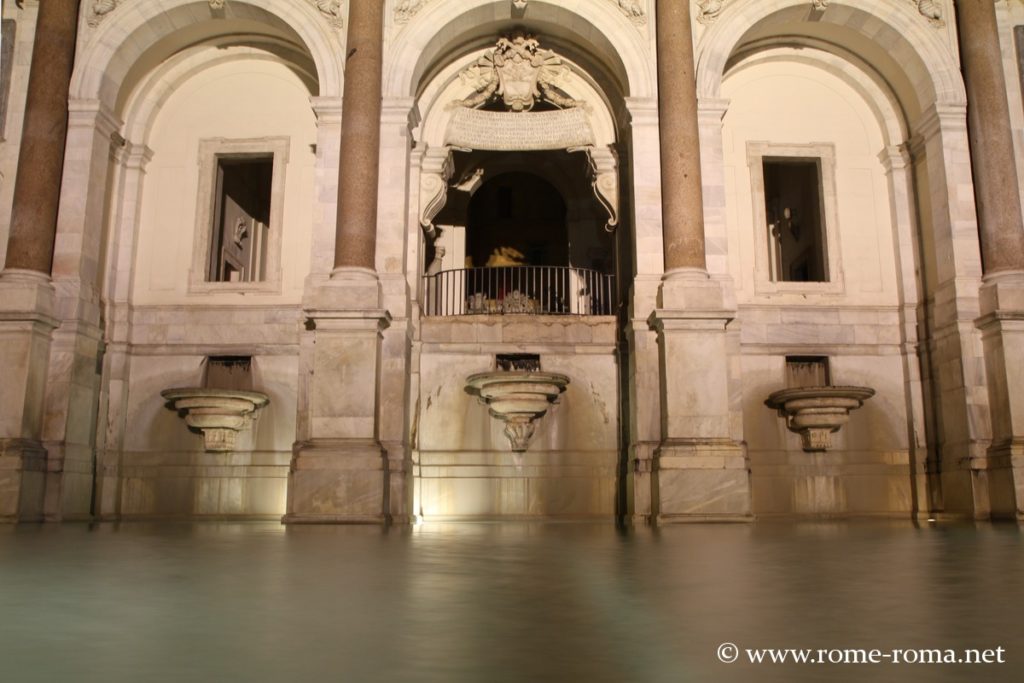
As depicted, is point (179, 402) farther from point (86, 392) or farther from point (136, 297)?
point (136, 297)

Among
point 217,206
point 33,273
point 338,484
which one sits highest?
point 217,206

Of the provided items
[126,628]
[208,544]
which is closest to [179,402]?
[208,544]

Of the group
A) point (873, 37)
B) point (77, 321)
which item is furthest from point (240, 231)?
point (873, 37)

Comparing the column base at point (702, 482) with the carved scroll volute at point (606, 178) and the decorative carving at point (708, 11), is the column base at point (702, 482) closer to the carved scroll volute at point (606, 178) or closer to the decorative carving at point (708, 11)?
the carved scroll volute at point (606, 178)

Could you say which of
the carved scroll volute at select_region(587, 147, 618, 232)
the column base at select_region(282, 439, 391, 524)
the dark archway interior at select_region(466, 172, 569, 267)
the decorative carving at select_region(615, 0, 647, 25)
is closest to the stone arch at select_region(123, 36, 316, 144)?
the carved scroll volute at select_region(587, 147, 618, 232)

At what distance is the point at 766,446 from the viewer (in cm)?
1437

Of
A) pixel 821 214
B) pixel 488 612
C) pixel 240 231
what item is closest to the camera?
pixel 488 612

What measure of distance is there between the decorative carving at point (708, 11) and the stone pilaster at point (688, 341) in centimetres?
78

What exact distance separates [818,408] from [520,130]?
6973mm

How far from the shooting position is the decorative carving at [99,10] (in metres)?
14.2

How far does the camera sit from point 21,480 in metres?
12.1

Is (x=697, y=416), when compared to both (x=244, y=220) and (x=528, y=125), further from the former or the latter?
(x=244, y=220)

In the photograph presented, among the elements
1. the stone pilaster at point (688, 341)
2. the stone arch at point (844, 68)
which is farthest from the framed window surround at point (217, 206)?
the stone arch at point (844, 68)

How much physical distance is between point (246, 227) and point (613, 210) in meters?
11.4
